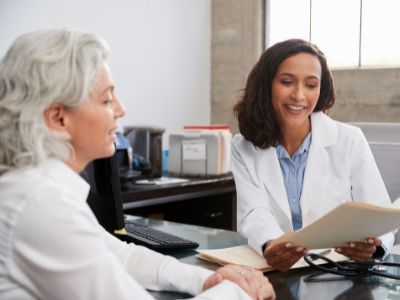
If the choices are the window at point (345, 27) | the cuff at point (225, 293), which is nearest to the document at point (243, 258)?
the cuff at point (225, 293)

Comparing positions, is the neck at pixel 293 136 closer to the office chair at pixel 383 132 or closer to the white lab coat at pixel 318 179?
the white lab coat at pixel 318 179

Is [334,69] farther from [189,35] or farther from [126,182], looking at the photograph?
[126,182]

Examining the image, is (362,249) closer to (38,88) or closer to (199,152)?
(38,88)

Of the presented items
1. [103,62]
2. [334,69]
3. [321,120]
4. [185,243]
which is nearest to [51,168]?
[103,62]

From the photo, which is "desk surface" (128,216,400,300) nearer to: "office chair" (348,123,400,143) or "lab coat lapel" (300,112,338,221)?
"lab coat lapel" (300,112,338,221)

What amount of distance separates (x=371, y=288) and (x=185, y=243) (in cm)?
57

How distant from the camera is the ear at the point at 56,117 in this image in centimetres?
77

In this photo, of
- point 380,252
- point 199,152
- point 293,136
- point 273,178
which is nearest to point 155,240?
point 273,178

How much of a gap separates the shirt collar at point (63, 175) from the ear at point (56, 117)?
0.19ft

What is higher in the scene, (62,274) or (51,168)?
(51,168)

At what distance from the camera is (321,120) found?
1.91 metres

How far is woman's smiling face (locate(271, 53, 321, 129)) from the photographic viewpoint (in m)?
1.79

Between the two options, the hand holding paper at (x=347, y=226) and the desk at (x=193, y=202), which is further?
the desk at (x=193, y=202)

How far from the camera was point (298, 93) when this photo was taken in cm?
178
